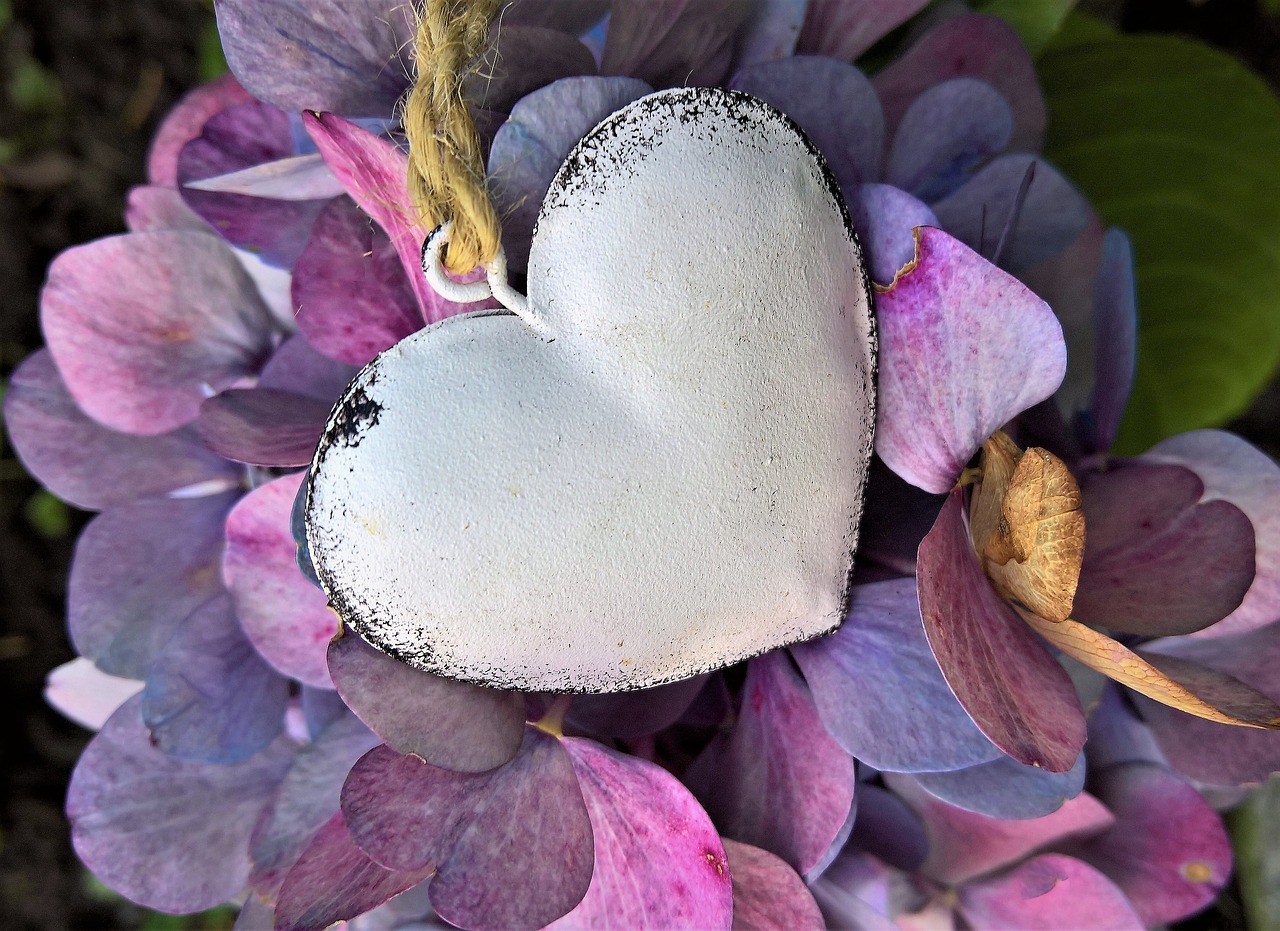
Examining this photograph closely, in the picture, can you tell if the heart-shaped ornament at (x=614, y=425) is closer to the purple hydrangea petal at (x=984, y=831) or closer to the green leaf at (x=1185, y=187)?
the purple hydrangea petal at (x=984, y=831)

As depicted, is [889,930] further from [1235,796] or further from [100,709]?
[100,709]

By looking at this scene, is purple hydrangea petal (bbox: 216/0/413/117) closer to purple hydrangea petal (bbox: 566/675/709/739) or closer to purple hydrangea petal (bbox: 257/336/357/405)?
purple hydrangea petal (bbox: 257/336/357/405)

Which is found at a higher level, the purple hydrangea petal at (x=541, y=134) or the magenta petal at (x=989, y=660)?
the purple hydrangea petal at (x=541, y=134)

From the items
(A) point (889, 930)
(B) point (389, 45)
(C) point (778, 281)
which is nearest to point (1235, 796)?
(A) point (889, 930)

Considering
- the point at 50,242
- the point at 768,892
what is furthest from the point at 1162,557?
the point at 50,242

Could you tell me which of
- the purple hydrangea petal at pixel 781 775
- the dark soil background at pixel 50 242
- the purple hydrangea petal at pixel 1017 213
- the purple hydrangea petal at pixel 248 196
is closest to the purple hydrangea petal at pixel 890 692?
the purple hydrangea petal at pixel 781 775

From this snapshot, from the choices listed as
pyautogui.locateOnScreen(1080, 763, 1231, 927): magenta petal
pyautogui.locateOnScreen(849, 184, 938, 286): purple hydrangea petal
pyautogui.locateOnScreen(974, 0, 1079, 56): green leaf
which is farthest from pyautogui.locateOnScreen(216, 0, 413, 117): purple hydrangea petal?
pyautogui.locateOnScreen(1080, 763, 1231, 927): magenta petal

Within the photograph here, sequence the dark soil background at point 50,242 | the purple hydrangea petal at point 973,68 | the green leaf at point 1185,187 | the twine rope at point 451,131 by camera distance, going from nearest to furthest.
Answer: the twine rope at point 451,131 < the purple hydrangea petal at point 973,68 < the green leaf at point 1185,187 < the dark soil background at point 50,242

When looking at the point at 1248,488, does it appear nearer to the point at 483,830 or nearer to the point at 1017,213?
the point at 1017,213
